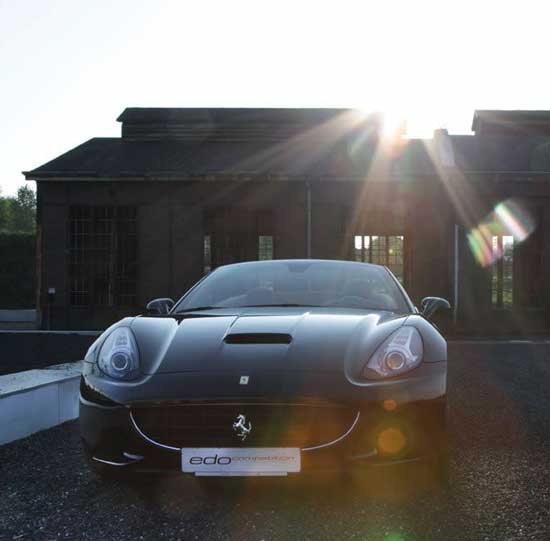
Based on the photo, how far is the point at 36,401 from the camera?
4.60 metres

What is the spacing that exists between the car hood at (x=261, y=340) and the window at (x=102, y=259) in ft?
44.5

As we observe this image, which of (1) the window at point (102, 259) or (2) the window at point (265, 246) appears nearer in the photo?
(1) the window at point (102, 259)

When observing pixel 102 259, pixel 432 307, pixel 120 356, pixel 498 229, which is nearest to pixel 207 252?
pixel 102 259

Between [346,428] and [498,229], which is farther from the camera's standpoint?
[498,229]

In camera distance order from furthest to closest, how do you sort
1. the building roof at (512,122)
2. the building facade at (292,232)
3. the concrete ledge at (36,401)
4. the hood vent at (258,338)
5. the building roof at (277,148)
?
the building roof at (512,122) < the building roof at (277,148) < the building facade at (292,232) < the concrete ledge at (36,401) < the hood vent at (258,338)

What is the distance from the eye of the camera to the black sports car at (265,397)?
2625mm

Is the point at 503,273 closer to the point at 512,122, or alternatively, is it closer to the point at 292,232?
the point at 292,232

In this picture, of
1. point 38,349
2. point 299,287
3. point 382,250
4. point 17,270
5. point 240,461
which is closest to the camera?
point 240,461

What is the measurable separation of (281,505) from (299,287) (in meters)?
1.63

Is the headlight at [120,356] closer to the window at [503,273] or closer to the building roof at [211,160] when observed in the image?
the building roof at [211,160]

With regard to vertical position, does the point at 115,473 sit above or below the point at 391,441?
below

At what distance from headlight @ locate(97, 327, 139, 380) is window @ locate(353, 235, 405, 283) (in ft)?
45.7

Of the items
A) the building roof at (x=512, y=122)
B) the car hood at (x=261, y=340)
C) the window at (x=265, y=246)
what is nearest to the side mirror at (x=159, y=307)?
the car hood at (x=261, y=340)

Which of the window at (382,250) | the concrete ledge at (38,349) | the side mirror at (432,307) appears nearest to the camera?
the side mirror at (432,307)
